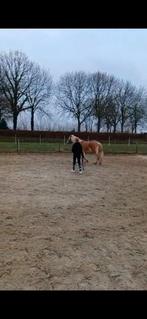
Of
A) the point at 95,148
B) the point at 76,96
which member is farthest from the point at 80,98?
the point at 95,148

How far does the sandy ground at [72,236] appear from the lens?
413 centimetres

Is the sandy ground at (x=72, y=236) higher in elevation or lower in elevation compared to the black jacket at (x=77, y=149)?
lower

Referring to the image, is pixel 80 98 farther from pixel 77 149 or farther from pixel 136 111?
pixel 77 149

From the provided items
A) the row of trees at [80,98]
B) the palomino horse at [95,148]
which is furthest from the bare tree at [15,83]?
the palomino horse at [95,148]

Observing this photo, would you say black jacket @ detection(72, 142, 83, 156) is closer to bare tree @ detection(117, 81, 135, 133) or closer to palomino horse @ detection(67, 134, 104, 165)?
palomino horse @ detection(67, 134, 104, 165)

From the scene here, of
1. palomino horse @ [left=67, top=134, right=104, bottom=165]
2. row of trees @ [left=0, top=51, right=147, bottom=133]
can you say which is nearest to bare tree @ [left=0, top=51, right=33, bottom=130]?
row of trees @ [left=0, top=51, right=147, bottom=133]

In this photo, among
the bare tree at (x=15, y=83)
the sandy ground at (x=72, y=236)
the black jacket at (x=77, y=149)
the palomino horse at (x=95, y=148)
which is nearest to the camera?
the sandy ground at (x=72, y=236)

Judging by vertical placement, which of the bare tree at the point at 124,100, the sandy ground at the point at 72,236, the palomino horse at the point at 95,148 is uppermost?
the bare tree at the point at 124,100

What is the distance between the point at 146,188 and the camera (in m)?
11.6

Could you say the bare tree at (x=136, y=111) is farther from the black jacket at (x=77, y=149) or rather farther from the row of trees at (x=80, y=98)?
the black jacket at (x=77, y=149)

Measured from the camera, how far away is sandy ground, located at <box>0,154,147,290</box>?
413 centimetres
